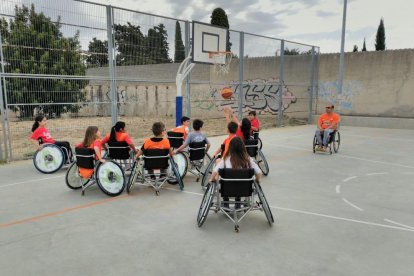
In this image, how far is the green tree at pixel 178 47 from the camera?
1071cm

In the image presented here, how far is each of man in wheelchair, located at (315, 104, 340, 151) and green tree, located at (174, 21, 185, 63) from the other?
490 cm

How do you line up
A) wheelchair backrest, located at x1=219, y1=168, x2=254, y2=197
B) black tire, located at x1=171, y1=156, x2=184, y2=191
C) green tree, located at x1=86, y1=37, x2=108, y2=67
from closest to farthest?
wheelchair backrest, located at x1=219, y1=168, x2=254, y2=197, black tire, located at x1=171, y1=156, x2=184, y2=191, green tree, located at x1=86, y1=37, x2=108, y2=67

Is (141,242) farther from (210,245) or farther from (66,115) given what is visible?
(66,115)

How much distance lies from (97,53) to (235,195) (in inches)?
252

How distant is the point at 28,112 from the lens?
25.5ft

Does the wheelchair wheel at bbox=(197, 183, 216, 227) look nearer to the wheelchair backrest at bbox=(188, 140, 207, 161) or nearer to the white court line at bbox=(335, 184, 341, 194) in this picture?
the wheelchair backrest at bbox=(188, 140, 207, 161)

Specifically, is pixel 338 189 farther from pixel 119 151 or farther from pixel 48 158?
pixel 48 158

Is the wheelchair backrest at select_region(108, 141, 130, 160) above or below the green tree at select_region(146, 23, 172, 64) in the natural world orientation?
below

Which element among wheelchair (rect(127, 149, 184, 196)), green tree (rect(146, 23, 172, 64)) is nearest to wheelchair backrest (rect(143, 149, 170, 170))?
wheelchair (rect(127, 149, 184, 196))

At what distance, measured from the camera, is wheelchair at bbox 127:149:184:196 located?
5273 millimetres

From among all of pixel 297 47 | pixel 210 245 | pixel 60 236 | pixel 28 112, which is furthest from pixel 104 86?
pixel 297 47

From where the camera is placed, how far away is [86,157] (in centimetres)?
524

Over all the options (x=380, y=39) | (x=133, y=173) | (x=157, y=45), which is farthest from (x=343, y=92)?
Result: (x=380, y=39)

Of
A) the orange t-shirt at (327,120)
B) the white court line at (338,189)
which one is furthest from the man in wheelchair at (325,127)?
the white court line at (338,189)
